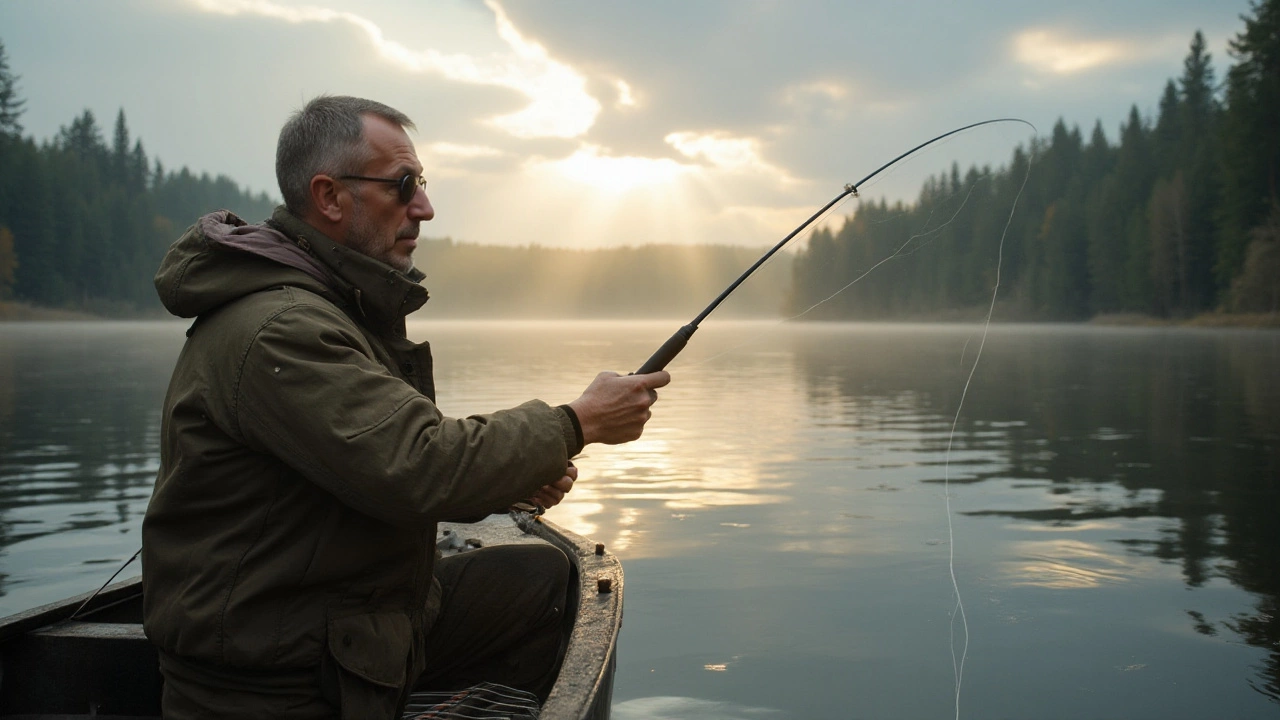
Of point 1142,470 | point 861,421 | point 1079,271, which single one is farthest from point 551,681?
point 1079,271

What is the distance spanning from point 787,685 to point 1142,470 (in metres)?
8.97

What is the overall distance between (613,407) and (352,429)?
0.78 m

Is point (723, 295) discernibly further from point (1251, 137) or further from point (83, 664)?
point (1251, 137)

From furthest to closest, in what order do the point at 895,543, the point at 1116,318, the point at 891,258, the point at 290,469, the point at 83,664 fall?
the point at 1116,318 → the point at 895,543 → the point at 891,258 → the point at 83,664 → the point at 290,469

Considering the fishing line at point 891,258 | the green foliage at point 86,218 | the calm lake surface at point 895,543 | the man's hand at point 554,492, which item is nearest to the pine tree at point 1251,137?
the calm lake surface at point 895,543

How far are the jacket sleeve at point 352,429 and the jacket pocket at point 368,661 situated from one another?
344 millimetres

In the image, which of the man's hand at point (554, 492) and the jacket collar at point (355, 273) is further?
the man's hand at point (554, 492)

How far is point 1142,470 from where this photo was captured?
42.5ft

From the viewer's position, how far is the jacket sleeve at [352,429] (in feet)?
8.07

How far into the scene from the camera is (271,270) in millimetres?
2713

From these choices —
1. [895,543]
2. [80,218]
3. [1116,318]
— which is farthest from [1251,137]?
[80,218]

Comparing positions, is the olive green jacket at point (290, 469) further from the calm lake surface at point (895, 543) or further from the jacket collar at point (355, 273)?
the calm lake surface at point (895, 543)

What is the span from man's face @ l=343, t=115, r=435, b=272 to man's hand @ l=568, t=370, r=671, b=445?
28.9 inches

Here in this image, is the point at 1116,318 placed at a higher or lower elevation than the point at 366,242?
higher
